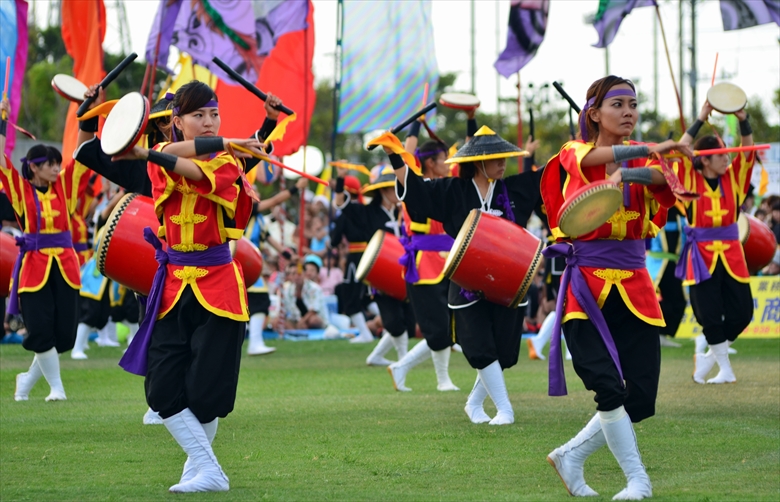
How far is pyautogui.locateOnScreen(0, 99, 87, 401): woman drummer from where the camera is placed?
8.19 m

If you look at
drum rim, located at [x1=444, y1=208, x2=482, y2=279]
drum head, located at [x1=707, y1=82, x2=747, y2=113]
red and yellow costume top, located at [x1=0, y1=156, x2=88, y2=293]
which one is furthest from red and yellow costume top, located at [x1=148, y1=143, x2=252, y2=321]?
drum head, located at [x1=707, y1=82, x2=747, y2=113]

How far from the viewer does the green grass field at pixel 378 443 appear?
507cm

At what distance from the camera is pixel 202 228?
16.7 feet

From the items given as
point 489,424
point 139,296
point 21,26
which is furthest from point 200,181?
point 21,26

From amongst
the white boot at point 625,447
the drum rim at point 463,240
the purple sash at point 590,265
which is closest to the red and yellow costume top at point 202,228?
the purple sash at point 590,265

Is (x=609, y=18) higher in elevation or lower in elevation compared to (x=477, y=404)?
higher

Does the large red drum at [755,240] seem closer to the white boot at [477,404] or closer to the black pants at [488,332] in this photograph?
the black pants at [488,332]

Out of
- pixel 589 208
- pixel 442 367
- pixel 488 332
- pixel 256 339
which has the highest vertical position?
pixel 589 208

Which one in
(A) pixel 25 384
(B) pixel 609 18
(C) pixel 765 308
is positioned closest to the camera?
(A) pixel 25 384

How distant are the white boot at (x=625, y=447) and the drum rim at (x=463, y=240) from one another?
2.15 metres

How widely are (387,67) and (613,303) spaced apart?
9.48 meters

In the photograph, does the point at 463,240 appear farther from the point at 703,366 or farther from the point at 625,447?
the point at 703,366

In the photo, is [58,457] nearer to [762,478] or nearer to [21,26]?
[762,478]

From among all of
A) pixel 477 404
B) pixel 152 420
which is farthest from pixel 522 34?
pixel 152 420
